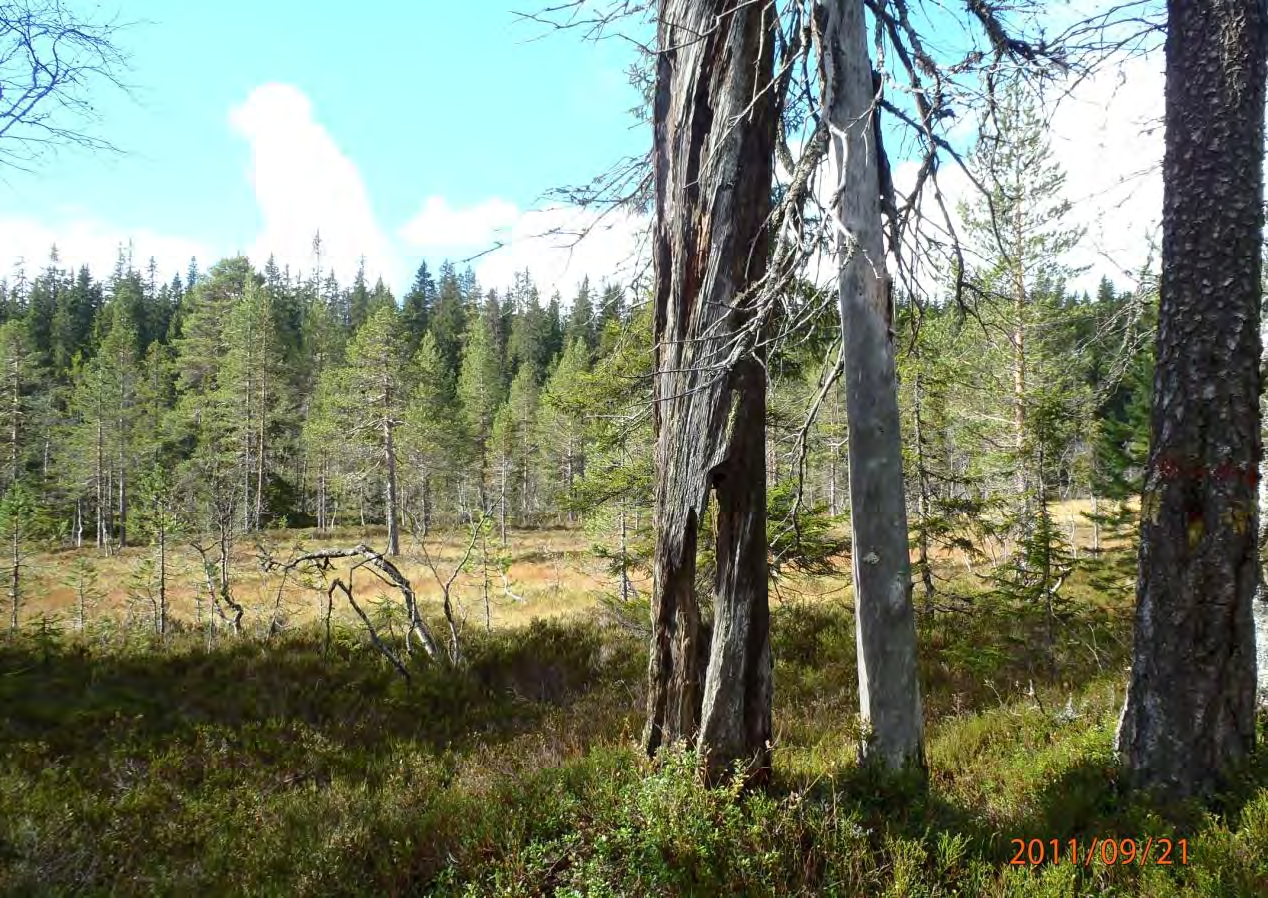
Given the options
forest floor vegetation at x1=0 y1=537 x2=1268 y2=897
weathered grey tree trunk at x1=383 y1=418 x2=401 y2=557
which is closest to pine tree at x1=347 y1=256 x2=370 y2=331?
weathered grey tree trunk at x1=383 y1=418 x2=401 y2=557

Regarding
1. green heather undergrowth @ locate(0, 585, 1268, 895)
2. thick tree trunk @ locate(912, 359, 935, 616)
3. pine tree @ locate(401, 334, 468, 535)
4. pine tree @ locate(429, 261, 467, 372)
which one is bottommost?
green heather undergrowth @ locate(0, 585, 1268, 895)

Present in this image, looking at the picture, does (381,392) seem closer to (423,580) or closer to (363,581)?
(363,581)

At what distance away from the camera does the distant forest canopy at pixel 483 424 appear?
918 centimetres

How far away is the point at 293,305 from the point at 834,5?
73.9 m

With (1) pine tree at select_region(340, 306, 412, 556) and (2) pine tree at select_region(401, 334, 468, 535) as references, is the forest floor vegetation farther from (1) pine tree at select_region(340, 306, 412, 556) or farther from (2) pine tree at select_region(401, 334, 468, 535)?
(2) pine tree at select_region(401, 334, 468, 535)

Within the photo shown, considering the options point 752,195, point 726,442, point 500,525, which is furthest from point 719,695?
point 500,525

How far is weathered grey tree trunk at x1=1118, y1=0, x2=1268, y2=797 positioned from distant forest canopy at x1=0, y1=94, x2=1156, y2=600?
3.60ft

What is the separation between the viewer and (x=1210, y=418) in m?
3.29

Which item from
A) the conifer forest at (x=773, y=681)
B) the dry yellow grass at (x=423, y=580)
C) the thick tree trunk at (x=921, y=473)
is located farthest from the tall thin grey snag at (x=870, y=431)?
the dry yellow grass at (x=423, y=580)

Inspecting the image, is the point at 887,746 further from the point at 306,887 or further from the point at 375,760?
the point at 375,760

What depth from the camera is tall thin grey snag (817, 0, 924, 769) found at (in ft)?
11.4

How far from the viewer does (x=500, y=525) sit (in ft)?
119

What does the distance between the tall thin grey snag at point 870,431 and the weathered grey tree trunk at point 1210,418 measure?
4.35 ft
